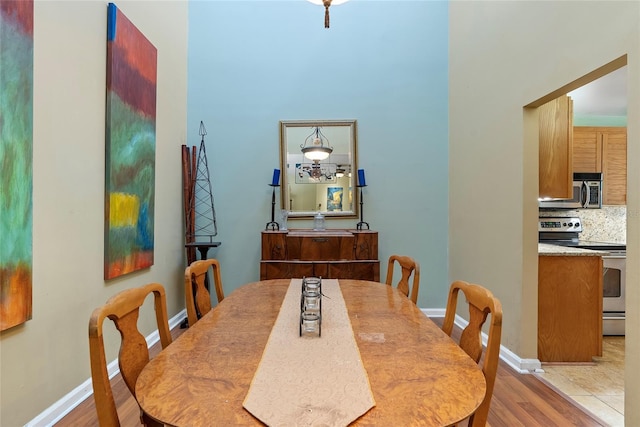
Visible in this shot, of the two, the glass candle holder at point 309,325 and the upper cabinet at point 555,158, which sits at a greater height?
the upper cabinet at point 555,158

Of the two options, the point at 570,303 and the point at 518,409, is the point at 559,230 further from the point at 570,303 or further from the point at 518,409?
the point at 518,409

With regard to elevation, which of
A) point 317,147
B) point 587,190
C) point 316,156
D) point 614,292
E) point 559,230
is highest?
point 317,147

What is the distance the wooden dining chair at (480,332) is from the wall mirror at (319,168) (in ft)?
7.74

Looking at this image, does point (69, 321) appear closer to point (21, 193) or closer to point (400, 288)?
point (21, 193)

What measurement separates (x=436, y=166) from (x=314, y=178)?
1.37m

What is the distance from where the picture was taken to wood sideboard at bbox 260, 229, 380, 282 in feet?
10.1

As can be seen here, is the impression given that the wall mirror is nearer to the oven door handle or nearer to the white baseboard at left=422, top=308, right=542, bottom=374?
the white baseboard at left=422, top=308, right=542, bottom=374

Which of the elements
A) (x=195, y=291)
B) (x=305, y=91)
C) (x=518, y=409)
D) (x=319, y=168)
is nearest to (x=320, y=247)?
(x=319, y=168)

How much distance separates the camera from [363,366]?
3.03 feet

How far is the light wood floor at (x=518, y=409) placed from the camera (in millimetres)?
1791

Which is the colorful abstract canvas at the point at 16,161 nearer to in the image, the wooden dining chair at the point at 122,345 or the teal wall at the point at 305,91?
the wooden dining chair at the point at 122,345

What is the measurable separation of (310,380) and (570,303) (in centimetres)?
256

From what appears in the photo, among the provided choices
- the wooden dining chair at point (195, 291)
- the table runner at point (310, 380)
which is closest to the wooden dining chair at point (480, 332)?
the table runner at point (310, 380)

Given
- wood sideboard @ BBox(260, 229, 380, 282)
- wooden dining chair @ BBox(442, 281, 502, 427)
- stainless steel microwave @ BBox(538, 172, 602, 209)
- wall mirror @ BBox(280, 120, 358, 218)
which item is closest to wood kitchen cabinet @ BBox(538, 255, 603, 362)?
wood sideboard @ BBox(260, 229, 380, 282)
